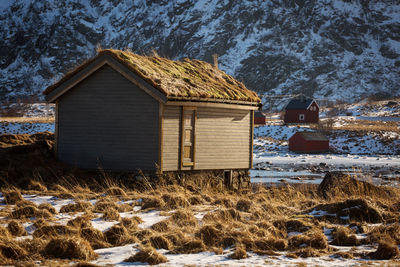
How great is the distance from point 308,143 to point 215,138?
36828 mm

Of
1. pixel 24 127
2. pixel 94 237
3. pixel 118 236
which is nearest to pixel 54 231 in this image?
pixel 94 237

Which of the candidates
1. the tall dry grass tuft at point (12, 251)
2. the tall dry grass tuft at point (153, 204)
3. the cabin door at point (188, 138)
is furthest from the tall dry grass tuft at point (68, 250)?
the cabin door at point (188, 138)

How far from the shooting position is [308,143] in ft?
179

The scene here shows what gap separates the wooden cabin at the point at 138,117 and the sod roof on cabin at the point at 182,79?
4cm

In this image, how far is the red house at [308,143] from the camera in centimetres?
5441

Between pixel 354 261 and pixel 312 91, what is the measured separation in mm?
166232

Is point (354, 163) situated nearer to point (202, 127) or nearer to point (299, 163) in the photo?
point (299, 163)

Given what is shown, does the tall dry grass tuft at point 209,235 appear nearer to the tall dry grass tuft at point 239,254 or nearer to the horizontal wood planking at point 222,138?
the tall dry grass tuft at point 239,254

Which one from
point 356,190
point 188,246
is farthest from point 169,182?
point 188,246

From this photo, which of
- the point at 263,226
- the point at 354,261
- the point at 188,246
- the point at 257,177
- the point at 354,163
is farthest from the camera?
the point at 354,163

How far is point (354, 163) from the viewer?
141 ft

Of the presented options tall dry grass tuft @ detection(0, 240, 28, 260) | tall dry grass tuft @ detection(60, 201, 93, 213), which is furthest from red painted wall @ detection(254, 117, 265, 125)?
tall dry grass tuft @ detection(0, 240, 28, 260)

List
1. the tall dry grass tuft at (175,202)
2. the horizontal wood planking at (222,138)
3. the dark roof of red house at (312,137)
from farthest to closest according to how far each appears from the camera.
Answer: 1. the dark roof of red house at (312,137)
2. the horizontal wood planking at (222,138)
3. the tall dry grass tuft at (175,202)

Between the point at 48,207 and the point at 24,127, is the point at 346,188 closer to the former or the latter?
the point at 48,207
